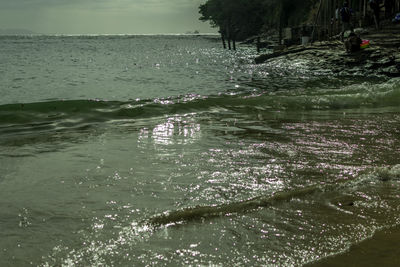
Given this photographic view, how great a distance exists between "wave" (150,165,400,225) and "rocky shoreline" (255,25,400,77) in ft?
44.3

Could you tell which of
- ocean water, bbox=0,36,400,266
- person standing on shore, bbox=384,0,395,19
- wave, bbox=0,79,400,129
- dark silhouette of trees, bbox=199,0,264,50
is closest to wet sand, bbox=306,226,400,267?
ocean water, bbox=0,36,400,266

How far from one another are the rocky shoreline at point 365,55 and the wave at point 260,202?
13.5 meters

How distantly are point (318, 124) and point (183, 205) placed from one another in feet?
15.2

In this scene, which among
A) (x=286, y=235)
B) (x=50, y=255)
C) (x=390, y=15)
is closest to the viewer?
(x=50, y=255)

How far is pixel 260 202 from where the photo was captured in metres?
3.32

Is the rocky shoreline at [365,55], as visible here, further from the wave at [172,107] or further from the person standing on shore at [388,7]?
the wave at [172,107]

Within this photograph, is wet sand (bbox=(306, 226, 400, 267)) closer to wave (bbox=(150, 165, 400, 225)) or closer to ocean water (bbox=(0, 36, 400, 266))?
ocean water (bbox=(0, 36, 400, 266))

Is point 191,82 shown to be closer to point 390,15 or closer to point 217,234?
point 390,15

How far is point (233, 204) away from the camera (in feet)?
10.7

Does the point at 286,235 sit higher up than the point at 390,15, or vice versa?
the point at 390,15

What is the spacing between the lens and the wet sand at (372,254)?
238 cm

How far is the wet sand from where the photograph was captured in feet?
7.80

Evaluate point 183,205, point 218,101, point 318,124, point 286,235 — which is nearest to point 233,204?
point 183,205

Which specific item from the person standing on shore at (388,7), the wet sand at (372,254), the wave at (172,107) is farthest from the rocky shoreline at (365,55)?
the wet sand at (372,254)
